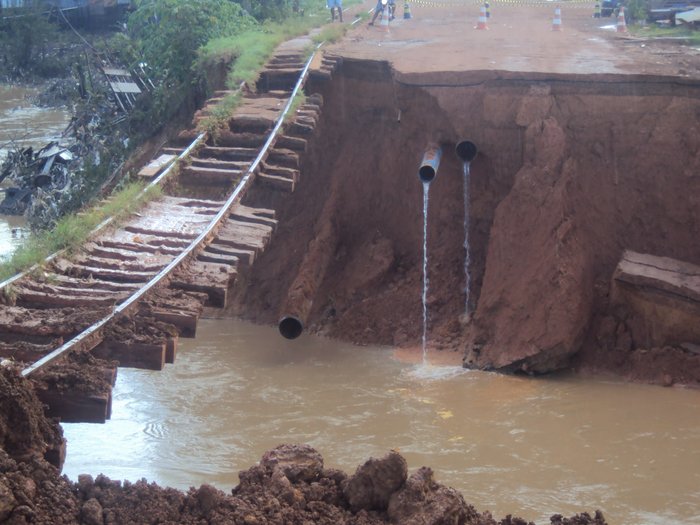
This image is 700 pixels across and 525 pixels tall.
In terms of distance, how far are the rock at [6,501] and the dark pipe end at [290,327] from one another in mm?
7555

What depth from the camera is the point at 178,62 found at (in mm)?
20047

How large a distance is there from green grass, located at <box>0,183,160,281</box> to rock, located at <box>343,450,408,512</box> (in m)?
4.18

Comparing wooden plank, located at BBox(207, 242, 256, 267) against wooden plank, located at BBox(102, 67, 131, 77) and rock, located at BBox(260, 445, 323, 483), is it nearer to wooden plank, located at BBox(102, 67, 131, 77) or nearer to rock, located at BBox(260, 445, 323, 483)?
rock, located at BBox(260, 445, 323, 483)

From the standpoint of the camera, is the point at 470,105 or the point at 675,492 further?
the point at 470,105

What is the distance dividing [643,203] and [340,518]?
27.5 ft

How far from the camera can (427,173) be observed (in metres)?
14.0

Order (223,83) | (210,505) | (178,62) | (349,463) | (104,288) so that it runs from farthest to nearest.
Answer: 1. (178,62)
2. (223,83)
3. (349,463)
4. (104,288)
5. (210,505)

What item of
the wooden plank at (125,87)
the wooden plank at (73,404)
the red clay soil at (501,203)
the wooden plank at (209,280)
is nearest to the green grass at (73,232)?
the wooden plank at (209,280)

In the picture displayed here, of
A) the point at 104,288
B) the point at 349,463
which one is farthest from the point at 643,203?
the point at 104,288

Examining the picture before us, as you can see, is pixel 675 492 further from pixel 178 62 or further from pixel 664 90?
pixel 178 62

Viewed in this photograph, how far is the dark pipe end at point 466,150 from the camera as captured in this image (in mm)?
14633

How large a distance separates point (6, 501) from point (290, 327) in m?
7.70

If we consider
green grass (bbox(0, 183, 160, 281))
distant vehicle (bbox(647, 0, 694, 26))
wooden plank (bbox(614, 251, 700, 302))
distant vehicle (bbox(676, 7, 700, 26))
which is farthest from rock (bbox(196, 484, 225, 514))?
distant vehicle (bbox(647, 0, 694, 26))

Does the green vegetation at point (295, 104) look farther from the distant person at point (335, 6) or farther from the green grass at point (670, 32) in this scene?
the distant person at point (335, 6)
